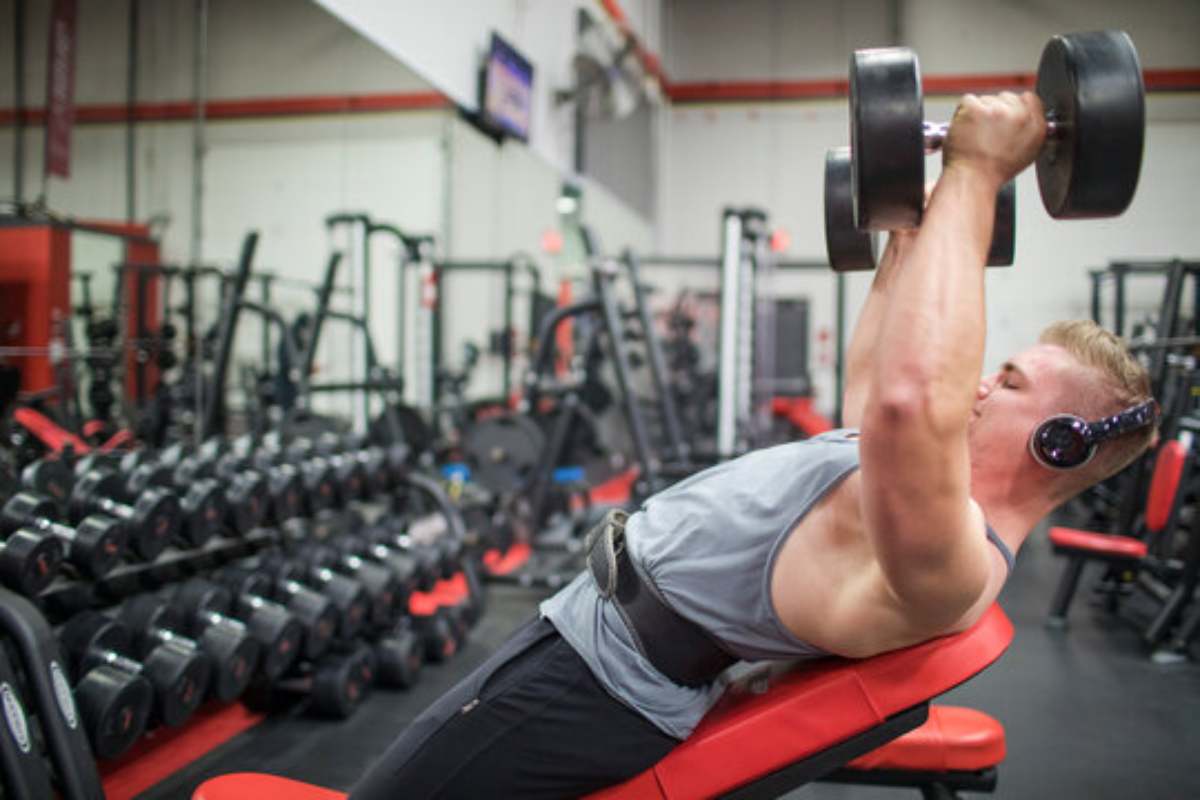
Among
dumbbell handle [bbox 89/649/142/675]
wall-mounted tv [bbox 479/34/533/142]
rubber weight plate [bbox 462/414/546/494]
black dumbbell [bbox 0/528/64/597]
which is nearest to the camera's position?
black dumbbell [bbox 0/528/64/597]

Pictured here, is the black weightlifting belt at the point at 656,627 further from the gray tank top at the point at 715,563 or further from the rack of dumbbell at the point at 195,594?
the rack of dumbbell at the point at 195,594

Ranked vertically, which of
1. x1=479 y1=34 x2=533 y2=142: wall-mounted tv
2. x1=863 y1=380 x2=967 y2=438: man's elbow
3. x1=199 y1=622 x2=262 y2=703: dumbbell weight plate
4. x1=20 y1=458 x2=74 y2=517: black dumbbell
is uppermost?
x1=479 y1=34 x2=533 y2=142: wall-mounted tv

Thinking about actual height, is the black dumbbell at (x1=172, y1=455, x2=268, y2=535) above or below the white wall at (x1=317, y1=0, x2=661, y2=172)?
below

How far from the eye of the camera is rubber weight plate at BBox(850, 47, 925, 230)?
30.1 inches

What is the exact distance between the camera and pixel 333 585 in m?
2.56

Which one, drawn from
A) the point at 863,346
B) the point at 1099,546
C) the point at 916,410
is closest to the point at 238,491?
the point at 863,346

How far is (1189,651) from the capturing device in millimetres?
3000

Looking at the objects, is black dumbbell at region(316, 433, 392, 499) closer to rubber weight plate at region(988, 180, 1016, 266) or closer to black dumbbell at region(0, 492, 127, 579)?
black dumbbell at region(0, 492, 127, 579)

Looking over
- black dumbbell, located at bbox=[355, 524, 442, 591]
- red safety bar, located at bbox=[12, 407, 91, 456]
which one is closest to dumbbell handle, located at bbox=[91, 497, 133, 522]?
red safety bar, located at bbox=[12, 407, 91, 456]

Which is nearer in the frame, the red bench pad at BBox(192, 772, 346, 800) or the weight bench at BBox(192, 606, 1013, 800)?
the weight bench at BBox(192, 606, 1013, 800)

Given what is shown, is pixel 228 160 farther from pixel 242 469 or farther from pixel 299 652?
pixel 299 652

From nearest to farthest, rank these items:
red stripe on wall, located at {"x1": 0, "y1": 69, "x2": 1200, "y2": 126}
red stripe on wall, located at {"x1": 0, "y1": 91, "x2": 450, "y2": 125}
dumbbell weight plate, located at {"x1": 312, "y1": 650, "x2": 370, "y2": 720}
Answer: red stripe on wall, located at {"x1": 0, "y1": 69, "x2": 1200, "y2": 126} < dumbbell weight plate, located at {"x1": 312, "y1": 650, "x2": 370, "y2": 720} < red stripe on wall, located at {"x1": 0, "y1": 91, "x2": 450, "y2": 125}

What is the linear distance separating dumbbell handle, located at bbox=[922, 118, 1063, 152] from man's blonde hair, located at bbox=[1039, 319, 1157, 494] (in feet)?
1.01

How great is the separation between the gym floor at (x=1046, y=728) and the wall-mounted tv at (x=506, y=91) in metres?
3.31
